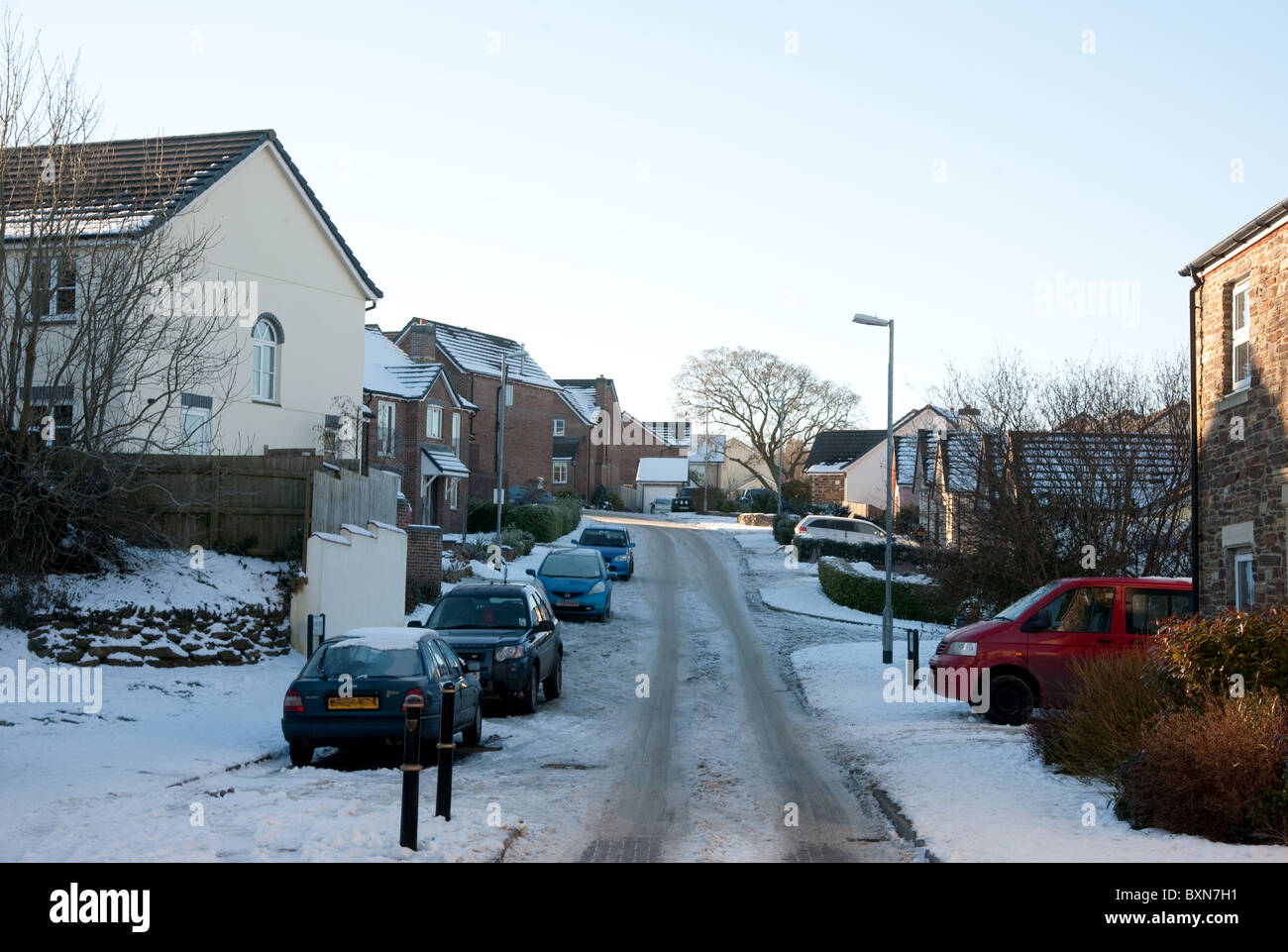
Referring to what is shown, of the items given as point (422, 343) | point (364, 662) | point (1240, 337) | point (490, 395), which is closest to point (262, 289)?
point (364, 662)

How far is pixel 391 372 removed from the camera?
46719mm

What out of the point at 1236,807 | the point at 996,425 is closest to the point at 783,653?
the point at 996,425

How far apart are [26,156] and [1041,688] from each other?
15.8 meters

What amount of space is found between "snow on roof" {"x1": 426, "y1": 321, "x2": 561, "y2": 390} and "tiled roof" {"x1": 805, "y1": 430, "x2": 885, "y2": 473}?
2036 cm

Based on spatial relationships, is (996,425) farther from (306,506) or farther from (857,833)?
(857,833)

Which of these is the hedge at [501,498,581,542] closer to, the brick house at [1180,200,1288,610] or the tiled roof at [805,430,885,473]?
the tiled roof at [805,430,885,473]

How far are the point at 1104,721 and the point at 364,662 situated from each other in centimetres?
713

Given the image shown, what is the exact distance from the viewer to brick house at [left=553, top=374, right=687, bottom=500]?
83625 millimetres

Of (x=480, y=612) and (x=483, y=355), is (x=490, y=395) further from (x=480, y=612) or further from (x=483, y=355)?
(x=480, y=612)

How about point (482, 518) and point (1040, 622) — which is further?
point (482, 518)

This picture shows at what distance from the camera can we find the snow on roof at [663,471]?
97938mm

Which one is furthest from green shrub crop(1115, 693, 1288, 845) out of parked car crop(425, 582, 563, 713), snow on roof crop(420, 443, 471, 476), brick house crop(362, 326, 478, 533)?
snow on roof crop(420, 443, 471, 476)
